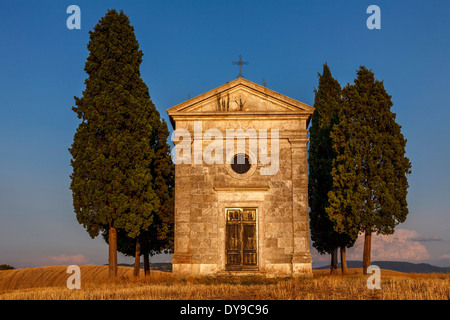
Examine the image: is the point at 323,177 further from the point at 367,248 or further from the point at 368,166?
the point at 367,248

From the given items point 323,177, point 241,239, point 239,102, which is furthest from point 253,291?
point 323,177

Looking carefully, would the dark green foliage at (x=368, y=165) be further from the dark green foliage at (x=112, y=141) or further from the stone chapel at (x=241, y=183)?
the dark green foliage at (x=112, y=141)

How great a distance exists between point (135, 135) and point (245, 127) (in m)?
5.70

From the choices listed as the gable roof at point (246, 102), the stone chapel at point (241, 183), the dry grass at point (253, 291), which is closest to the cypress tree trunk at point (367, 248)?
the stone chapel at point (241, 183)

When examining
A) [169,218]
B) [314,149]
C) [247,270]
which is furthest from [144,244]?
[314,149]

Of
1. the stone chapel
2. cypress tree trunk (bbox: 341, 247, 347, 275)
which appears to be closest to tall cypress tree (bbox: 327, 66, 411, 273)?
the stone chapel

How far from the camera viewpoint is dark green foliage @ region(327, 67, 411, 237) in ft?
74.8

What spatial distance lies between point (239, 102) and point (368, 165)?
7.73m

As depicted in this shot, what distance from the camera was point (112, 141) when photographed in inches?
850

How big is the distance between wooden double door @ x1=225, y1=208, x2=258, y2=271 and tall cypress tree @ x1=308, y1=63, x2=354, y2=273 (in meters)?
8.74

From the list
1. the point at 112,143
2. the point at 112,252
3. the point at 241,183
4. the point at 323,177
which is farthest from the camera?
the point at 323,177

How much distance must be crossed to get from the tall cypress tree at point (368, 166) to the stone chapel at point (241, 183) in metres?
4.37

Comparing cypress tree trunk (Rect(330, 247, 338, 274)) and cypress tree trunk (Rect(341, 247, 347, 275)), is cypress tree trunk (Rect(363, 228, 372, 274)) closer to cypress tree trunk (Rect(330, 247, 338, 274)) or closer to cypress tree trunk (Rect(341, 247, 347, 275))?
cypress tree trunk (Rect(341, 247, 347, 275))
